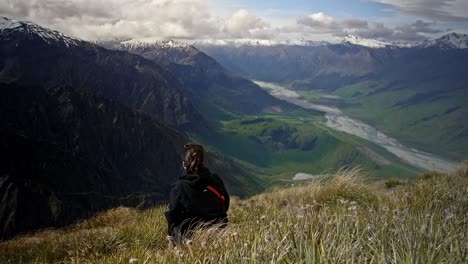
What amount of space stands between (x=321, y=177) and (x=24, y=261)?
26.2 ft

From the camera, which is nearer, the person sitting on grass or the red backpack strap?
the person sitting on grass

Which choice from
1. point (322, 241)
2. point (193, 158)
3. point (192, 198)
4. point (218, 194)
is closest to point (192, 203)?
point (192, 198)

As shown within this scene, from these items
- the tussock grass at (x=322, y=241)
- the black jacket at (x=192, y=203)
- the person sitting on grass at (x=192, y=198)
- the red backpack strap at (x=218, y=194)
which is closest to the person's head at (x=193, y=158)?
the person sitting on grass at (x=192, y=198)

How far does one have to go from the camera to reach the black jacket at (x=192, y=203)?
7.14 meters

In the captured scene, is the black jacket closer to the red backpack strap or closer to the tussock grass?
the red backpack strap

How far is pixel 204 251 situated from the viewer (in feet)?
12.8

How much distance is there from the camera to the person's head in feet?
23.4

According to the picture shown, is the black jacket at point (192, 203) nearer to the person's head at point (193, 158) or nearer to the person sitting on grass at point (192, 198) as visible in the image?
the person sitting on grass at point (192, 198)

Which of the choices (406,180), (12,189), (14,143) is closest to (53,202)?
(12,189)

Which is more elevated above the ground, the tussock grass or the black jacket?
the tussock grass

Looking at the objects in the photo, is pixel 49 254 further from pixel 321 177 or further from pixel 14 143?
pixel 14 143

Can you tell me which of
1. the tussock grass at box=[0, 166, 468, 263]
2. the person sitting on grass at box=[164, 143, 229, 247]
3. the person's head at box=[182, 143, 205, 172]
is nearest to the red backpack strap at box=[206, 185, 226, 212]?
the person sitting on grass at box=[164, 143, 229, 247]

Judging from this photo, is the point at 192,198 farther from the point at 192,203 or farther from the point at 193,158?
the point at 193,158

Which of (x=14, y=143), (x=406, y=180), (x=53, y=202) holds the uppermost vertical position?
(x=406, y=180)
